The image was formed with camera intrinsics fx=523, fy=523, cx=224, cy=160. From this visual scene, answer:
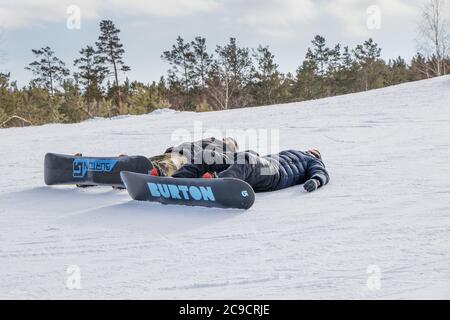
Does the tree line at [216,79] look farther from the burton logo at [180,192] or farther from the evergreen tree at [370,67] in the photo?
the burton logo at [180,192]

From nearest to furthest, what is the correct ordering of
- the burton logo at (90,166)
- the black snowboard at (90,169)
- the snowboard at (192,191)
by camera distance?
1. the snowboard at (192,191)
2. the black snowboard at (90,169)
3. the burton logo at (90,166)

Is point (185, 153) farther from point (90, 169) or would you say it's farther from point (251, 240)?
point (251, 240)

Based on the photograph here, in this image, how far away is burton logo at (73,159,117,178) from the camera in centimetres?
430

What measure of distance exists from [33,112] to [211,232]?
24225 mm

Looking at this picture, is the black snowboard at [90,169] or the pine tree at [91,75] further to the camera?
the pine tree at [91,75]

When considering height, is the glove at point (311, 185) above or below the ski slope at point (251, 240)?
above

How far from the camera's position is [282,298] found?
1897mm

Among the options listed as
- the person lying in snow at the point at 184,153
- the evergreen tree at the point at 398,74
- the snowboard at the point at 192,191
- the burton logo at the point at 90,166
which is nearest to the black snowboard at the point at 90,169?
the burton logo at the point at 90,166

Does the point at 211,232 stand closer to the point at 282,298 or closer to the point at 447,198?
the point at 282,298

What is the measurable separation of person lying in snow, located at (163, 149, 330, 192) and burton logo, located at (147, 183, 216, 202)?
12 centimetres

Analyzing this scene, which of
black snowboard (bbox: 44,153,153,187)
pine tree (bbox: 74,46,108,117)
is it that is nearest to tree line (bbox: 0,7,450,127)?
pine tree (bbox: 74,46,108,117)

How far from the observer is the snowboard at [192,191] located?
3.37 m

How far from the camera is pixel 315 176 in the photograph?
408 cm

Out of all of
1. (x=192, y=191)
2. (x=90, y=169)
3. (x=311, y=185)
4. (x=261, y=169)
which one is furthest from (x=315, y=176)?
(x=90, y=169)
